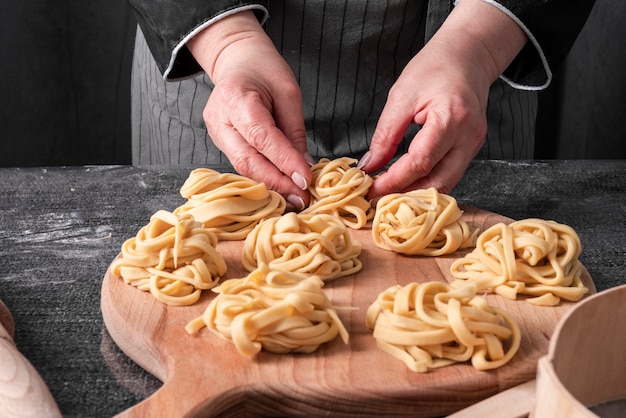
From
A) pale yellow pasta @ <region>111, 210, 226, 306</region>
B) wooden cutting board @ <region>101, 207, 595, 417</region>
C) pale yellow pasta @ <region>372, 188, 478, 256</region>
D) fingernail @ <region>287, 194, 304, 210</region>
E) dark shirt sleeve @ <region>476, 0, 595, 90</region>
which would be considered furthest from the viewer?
dark shirt sleeve @ <region>476, 0, 595, 90</region>

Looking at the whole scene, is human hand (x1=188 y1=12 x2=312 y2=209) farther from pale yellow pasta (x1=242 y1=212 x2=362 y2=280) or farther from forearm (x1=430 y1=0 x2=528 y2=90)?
forearm (x1=430 y1=0 x2=528 y2=90)

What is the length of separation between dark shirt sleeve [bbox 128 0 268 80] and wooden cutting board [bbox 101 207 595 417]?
95 cm

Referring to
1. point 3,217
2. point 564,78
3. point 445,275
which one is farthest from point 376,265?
point 564,78

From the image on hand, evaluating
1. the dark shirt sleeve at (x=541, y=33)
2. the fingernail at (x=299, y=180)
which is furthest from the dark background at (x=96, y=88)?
the fingernail at (x=299, y=180)

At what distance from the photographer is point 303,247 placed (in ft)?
6.13

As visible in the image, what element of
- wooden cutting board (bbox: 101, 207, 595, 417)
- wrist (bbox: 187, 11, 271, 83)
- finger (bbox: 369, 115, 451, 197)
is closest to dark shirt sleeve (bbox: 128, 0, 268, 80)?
wrist (bbox: 187, 11, 271, 83)

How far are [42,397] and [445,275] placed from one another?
987 mm

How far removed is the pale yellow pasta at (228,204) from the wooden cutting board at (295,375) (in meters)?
0.38

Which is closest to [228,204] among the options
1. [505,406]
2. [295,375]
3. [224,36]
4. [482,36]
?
[224,36]

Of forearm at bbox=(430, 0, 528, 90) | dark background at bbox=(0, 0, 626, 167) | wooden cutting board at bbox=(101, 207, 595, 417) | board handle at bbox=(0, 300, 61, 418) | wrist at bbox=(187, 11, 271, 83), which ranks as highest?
forearm at bbox=(430, 0, 528, 90)

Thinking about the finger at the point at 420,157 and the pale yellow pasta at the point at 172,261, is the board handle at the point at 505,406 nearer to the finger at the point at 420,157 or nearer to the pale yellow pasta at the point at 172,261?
the pale yellow pasta at the point at 172,261

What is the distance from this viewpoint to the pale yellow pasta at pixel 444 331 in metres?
A: 1.49

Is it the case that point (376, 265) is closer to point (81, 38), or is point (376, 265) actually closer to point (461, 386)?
point (461, 386)

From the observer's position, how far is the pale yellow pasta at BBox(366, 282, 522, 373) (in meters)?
1.49
